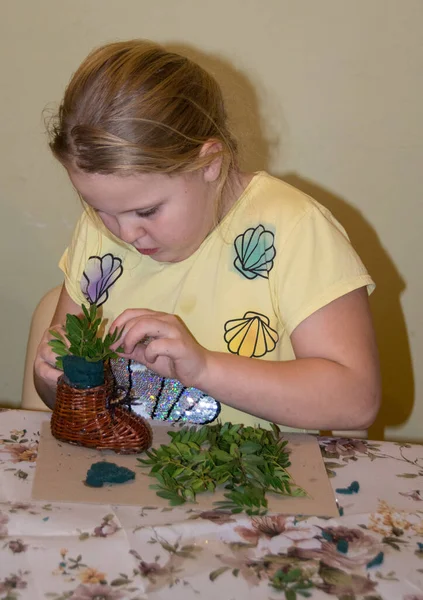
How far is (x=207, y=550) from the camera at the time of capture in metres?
0.77

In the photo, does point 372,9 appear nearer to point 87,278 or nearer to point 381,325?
point 381,325

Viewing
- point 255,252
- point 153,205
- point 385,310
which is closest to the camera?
point 153,205

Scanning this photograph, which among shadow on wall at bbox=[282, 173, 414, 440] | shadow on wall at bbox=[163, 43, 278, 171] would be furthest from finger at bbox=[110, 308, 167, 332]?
shadow on wall at bbox=[282, 173, 414, 440]

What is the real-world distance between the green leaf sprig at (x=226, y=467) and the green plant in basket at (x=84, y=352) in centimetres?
13

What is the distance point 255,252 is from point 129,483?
0.42 m

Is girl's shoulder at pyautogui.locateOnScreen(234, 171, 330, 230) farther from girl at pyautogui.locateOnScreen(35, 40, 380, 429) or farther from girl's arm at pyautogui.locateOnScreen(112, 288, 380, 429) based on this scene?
girl's arm at pyautogui.locateOnScreen(112, 288, 380, 429)

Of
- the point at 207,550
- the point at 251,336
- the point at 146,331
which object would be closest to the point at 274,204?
the point at 251,336

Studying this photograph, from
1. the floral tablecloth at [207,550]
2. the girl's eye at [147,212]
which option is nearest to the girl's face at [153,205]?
the girl's eye at [147,212]

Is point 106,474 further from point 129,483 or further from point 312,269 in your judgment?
point 312,269

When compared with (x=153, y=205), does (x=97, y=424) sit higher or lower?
lower

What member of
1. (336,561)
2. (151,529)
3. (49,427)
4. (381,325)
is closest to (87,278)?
(49,427)

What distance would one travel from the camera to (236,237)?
3.80ft

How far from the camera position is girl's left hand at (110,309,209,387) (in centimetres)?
95

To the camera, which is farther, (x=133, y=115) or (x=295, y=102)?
(x=295, y=102)
